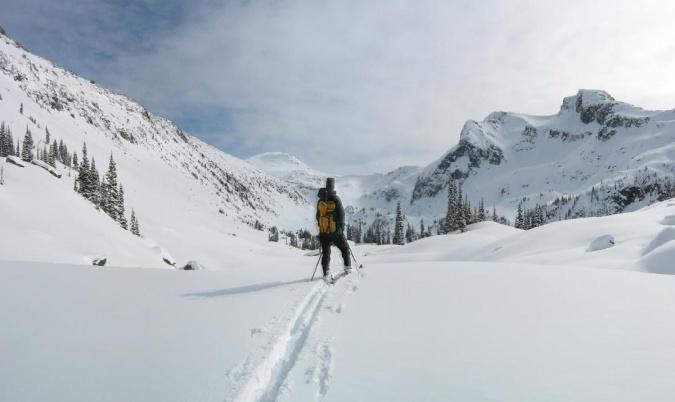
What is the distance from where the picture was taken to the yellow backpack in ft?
41.8

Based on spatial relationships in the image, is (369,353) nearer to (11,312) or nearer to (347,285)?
(347,285)

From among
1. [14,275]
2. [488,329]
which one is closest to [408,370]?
[488,329]

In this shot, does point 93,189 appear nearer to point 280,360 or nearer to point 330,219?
point 330,219

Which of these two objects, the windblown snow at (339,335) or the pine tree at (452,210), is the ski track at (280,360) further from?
the pine tree at (452,210)

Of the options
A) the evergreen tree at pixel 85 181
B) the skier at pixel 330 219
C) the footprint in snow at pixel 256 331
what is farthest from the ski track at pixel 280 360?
the evergreen tree at pixel 85 181

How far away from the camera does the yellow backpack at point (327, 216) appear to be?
12.8m

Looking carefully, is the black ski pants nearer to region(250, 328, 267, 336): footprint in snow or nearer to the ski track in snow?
the ski track in snow

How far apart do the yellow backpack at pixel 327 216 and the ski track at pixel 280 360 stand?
447 centimetres

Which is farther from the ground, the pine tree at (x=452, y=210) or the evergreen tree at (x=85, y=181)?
the evergreen tree at (x=85, y=181)

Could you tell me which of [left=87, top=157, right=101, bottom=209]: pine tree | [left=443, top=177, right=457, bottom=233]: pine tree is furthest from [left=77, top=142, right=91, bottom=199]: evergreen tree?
[left=443, top=177, right=457, bottom=233]: pine tree

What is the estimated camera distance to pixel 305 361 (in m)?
5.45

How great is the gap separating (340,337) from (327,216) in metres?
6.70

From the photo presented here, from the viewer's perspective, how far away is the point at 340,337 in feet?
20.9

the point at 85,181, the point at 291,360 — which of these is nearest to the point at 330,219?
the point at 291,360
